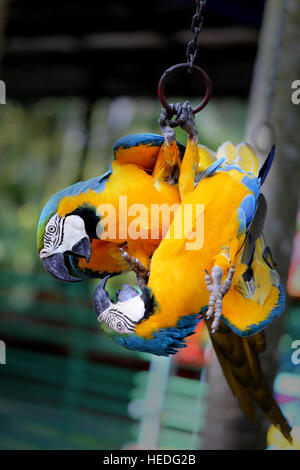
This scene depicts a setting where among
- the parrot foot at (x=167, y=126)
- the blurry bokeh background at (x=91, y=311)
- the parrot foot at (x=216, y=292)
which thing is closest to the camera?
the parrot foot at (x=216, y=292)

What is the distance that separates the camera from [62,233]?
966 millimetres

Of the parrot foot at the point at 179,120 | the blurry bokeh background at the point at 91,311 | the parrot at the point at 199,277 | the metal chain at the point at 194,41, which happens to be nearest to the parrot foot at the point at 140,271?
the parrot at the point at 199,277

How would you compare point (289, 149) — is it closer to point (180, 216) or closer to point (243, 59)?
point (180, 216)

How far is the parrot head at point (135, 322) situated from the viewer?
2.73ft

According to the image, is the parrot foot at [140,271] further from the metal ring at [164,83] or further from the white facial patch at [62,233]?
the metal ring at [164,83]

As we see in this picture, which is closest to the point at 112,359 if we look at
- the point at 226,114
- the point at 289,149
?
the point at 289,149

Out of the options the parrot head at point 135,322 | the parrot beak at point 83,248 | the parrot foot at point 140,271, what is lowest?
the parrot head at point 135,322

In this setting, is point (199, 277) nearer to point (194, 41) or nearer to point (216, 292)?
point (216, 292)

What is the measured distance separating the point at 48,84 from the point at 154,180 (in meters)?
3.63

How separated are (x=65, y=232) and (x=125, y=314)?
8.4 inches

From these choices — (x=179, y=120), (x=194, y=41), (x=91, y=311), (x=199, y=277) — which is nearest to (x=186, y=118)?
(x=179, y=120)

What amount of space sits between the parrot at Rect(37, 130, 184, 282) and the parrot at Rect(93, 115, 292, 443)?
42 millimetres

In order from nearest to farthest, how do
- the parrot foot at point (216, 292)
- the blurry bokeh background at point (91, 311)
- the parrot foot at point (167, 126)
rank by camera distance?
the parrot foot at point (216, 292) < the parrot foot at point (167, 126) < the blurry bokeh background at point (91, 311)
